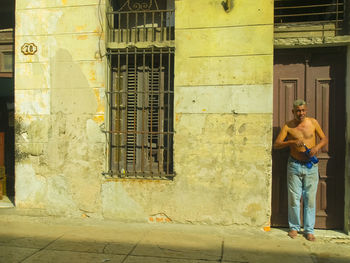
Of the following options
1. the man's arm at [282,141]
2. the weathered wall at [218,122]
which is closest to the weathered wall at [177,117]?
the weathered wall at [218,122]

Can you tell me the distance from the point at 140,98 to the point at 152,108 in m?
0.27

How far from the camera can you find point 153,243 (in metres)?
3.81

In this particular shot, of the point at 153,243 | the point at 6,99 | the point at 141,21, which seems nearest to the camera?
the point at 153,243

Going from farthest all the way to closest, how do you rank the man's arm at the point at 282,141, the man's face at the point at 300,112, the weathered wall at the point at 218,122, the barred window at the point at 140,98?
the barred window at the point at 140,98 → the weathered wall at the point at 218,122 → the man's arm at the point at 282,141 → the man's face at the point at 300,112

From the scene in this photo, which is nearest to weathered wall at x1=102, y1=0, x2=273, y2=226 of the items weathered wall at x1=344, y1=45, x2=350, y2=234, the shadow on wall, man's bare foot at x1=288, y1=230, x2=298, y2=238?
man's bare foot at x1=288, y1=230, x2=298, y2=238

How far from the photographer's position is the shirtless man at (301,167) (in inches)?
155

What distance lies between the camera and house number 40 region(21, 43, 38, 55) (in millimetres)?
4793

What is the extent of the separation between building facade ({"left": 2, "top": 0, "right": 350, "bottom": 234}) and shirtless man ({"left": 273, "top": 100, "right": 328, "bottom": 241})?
0.96 feet

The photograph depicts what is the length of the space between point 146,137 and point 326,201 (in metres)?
2.80

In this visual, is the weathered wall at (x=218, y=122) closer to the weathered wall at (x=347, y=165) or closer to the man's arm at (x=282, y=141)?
the man's arm at (x=282, y=141)

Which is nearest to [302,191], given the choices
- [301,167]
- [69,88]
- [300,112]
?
[301,167]

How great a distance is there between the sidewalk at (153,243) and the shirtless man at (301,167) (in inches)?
10.7

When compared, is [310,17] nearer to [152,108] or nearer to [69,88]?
[152,108]

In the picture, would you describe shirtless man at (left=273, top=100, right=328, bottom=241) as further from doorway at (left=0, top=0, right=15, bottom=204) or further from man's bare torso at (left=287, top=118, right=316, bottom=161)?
doorway at (left=0, top=0, right=15, bottom=204)
